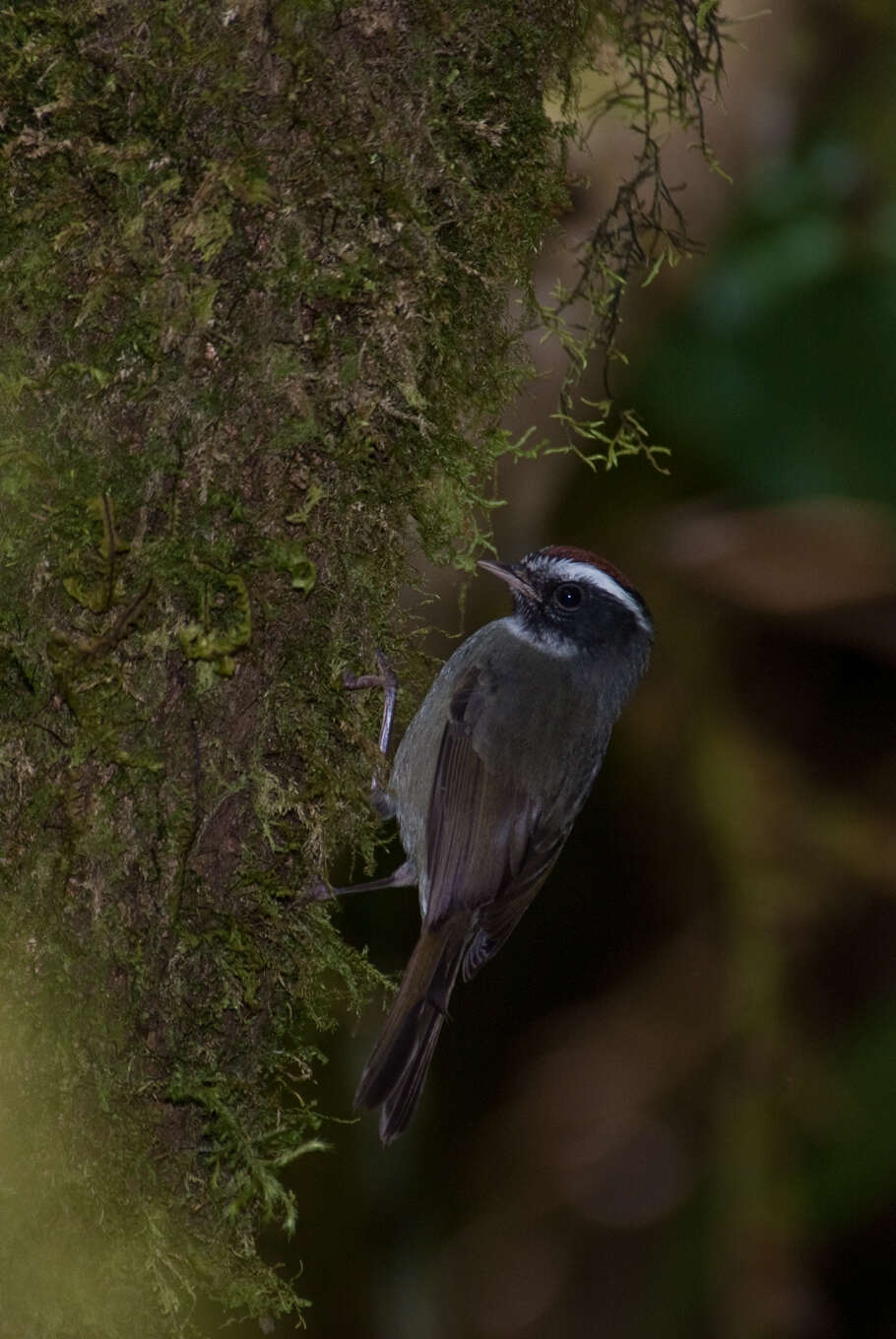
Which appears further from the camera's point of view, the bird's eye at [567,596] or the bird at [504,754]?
the bird's eye at [567,596]

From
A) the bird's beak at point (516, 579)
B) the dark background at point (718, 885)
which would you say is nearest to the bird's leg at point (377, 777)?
the bird's beak at point (516, 579)

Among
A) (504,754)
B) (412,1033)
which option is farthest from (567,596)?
(412,1033)

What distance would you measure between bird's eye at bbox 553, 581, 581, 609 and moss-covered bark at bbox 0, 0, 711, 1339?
1471 mm

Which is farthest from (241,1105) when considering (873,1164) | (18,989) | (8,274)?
(873,1164)

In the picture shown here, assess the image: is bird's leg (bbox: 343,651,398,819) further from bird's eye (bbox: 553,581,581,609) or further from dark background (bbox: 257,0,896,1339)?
dark background (bbox: 257,0,896,1339)

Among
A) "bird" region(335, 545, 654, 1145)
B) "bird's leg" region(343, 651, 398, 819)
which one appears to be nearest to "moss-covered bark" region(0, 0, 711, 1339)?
"bird's leg" region(343, 651, 398, 819)

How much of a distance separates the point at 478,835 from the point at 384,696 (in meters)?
0.55

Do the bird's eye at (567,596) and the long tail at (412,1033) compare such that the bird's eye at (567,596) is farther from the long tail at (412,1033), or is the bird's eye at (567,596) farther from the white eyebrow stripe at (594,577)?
the long tail at (412,1033)

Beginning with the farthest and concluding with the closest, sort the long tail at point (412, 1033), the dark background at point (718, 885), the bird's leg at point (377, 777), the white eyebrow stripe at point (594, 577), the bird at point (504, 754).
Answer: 1. the dark background at point (718, 885)
2. the white eyebrow stripe at point (594, 577)
3. the bird at point (504, 754)
4. the long tail at point (412, 1033)
5. the bird's leg at point (377, 777)

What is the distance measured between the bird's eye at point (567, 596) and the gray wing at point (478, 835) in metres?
0.37

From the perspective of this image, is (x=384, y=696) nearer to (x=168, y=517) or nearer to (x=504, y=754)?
(x=504, y=754)

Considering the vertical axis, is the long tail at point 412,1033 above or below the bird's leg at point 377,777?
below

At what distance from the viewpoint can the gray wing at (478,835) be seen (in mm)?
3488

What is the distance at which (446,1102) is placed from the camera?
210 inches
